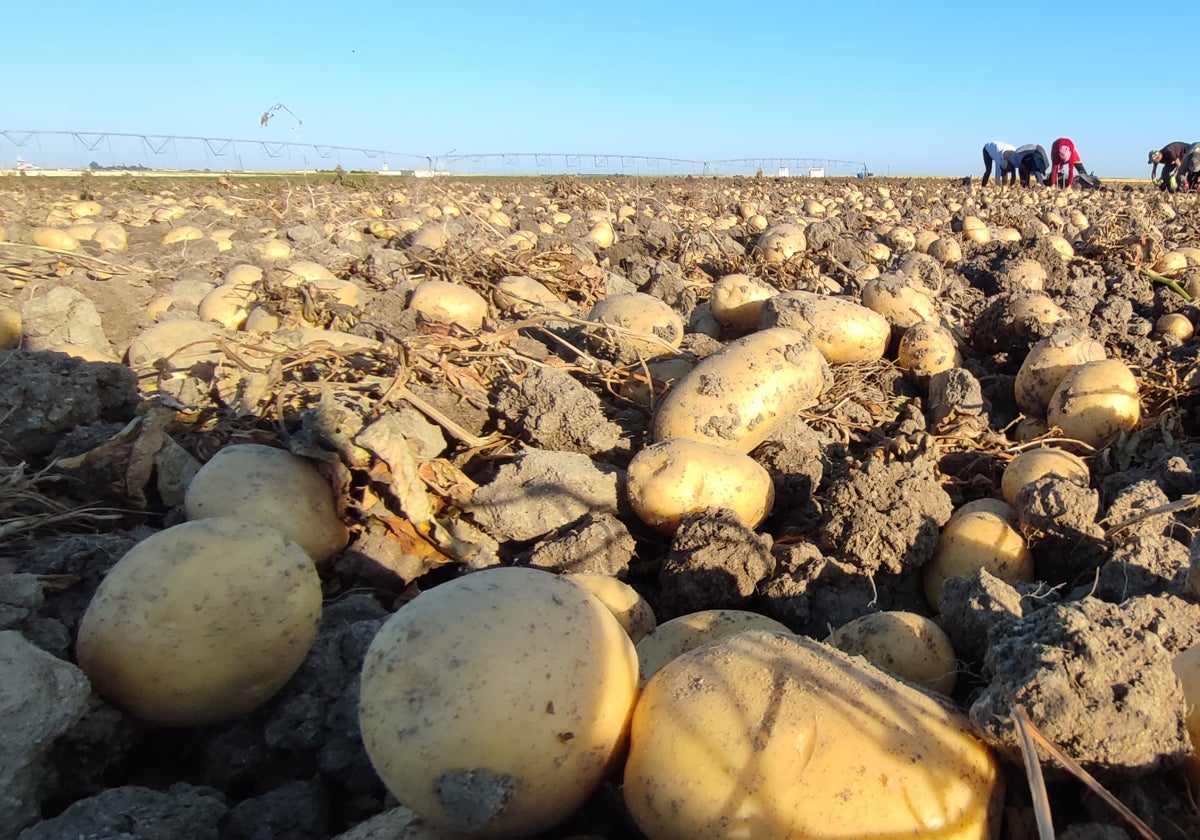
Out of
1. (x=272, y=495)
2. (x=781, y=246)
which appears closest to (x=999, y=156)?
(x=781, y=246)

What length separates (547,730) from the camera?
1445mm

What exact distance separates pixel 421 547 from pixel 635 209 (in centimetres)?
1067

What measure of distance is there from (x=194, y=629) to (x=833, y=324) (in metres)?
3.36

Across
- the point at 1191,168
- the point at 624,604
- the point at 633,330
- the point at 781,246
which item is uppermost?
the point at 1191,168

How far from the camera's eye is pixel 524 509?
2.75 meters

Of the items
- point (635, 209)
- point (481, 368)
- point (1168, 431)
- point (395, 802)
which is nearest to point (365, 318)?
point (481, 368)

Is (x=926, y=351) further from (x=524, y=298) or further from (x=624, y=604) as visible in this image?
(x=624, y=604)

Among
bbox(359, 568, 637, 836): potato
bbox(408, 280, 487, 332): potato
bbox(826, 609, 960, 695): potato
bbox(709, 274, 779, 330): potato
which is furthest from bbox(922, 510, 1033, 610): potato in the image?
bbox(408, 280, 487, 332): potato

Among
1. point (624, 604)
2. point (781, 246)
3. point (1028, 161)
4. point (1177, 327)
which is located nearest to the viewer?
point (624, 604)

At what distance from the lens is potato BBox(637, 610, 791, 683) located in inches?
80.7

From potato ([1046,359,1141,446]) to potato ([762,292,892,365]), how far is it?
1.00 m

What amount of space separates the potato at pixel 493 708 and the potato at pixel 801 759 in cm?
12

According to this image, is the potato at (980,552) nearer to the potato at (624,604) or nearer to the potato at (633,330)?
the potato at (624,604)

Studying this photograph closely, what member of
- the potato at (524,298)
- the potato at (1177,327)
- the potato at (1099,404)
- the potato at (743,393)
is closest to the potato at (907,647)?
the potato at (743,393)
